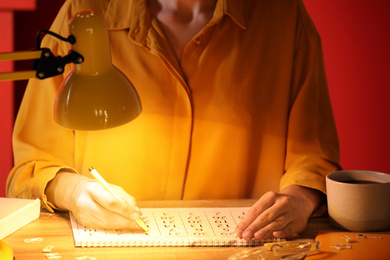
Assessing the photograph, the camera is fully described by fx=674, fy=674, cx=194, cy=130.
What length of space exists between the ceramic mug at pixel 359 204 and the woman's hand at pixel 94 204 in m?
0.44

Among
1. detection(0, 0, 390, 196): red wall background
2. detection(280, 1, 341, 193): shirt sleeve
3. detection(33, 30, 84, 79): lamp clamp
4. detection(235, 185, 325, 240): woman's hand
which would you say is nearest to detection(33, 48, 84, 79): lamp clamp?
detection(33, 30, 84, 79): lamp clamp

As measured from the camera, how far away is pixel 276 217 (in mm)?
1477

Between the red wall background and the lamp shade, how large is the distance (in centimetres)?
163

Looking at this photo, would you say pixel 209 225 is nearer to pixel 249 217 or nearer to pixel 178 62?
pixel 249 217

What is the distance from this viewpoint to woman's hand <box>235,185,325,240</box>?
144 cm

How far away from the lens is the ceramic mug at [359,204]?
1444 mm

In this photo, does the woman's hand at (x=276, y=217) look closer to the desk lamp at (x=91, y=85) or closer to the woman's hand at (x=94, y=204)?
the woman's hand at (x=94, y=204)

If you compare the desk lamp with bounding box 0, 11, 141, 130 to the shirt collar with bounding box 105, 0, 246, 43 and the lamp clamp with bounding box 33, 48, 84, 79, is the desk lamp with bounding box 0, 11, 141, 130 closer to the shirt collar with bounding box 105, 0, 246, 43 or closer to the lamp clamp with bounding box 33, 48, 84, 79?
the lamp clamp with bounding box 33, 48, 84, 79

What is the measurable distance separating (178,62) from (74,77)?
25.3 inches

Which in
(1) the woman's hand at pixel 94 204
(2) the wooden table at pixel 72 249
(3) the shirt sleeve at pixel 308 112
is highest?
(3) the shirt sleeve at pixel 308 112

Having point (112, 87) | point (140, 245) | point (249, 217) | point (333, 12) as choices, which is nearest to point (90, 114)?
point (112, 87)

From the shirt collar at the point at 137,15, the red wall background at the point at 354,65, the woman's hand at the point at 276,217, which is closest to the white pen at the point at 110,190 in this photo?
the woman's hand at the point at 276,217

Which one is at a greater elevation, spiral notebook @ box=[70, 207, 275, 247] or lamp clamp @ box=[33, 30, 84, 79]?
lamp clamp @ box=[33, 30, 84, 79]

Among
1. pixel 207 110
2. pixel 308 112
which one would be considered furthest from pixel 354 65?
pixel 207 110
